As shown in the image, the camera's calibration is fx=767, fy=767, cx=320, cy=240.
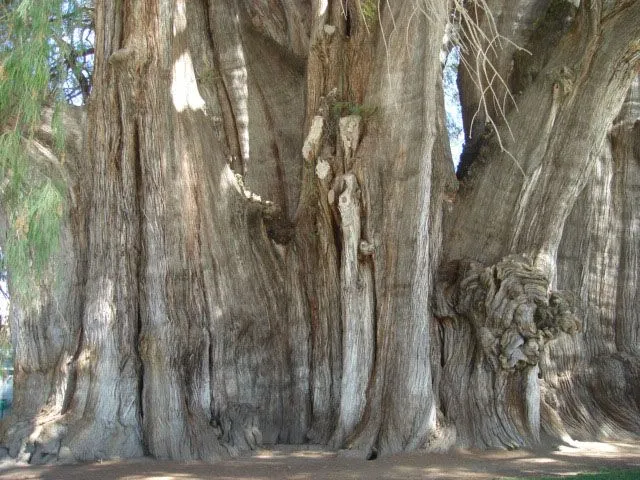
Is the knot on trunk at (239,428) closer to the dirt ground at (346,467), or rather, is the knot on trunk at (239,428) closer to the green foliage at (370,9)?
the dirt ground at (346,467)

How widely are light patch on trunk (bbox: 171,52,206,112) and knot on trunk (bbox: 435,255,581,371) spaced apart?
3280 mm

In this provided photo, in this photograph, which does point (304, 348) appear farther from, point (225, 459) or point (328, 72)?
point (328, 72)

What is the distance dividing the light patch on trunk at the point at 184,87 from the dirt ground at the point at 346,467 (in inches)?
141

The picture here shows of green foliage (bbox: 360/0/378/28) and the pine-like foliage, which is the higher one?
green foliage (bbox: 360/0/378/28)

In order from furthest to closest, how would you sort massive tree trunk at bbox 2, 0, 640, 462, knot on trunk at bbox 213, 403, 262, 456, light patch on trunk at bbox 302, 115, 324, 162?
1. light patch on trunk at bbox 302, 115, 324, 162
2. knot on trunk at bbox 213, 403, 262, 456
3. massive tree trunk at bbox 2, 0, 640, 462

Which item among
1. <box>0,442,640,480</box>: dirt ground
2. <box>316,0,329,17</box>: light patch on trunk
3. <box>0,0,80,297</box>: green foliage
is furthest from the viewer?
<box>316,0,329,17</box>: light patch on trunk

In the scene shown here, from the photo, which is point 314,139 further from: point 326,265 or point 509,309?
point 509,309

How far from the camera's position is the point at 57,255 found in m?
7.70

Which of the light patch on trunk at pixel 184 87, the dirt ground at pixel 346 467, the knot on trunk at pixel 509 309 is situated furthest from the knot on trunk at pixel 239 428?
the light patch on trunk at pixel 184 87

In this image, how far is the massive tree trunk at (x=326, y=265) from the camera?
748cm

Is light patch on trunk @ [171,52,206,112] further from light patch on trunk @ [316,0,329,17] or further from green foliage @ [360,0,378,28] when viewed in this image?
green foliage @ [360,0,378,28]

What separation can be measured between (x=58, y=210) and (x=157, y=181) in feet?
5.14

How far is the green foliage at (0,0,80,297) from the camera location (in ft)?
20.3

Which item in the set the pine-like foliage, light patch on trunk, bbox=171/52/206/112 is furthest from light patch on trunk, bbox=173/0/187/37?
the pine-like foliage
